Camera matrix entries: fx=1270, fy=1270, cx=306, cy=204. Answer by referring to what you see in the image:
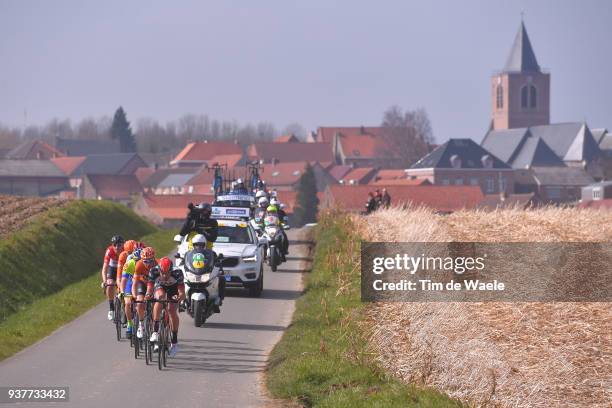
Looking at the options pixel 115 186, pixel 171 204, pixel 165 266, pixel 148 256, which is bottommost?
pixel 171 204

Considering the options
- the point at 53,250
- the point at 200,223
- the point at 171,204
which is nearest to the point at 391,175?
the point at 171,204

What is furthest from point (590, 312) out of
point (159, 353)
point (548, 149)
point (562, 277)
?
point (548, 149)

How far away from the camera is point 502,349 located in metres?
16.4

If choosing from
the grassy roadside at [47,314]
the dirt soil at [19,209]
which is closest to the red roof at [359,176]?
the dirt soil at [19,209]

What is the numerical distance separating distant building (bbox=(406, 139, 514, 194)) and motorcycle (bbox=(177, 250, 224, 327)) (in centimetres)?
13819

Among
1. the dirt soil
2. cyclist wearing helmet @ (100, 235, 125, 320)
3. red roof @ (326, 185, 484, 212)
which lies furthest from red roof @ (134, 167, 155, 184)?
cyclist wearing helmet @ (100, 235, 125, 320)

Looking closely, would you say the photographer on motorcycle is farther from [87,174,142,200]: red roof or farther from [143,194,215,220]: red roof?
[87,174,142,200]: red roof

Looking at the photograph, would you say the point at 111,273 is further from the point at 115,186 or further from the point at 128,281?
the point at 115,186

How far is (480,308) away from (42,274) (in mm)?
14688

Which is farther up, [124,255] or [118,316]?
[124,255]

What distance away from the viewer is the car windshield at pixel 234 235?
27234 millimetres

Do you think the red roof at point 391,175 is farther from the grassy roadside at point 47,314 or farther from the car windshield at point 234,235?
the car windshield at point 234,235

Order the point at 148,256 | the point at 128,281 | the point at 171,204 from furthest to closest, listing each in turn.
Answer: the point at 171,204 → the point at 128,281 → the point at 148,256

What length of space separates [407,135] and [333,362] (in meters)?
171
